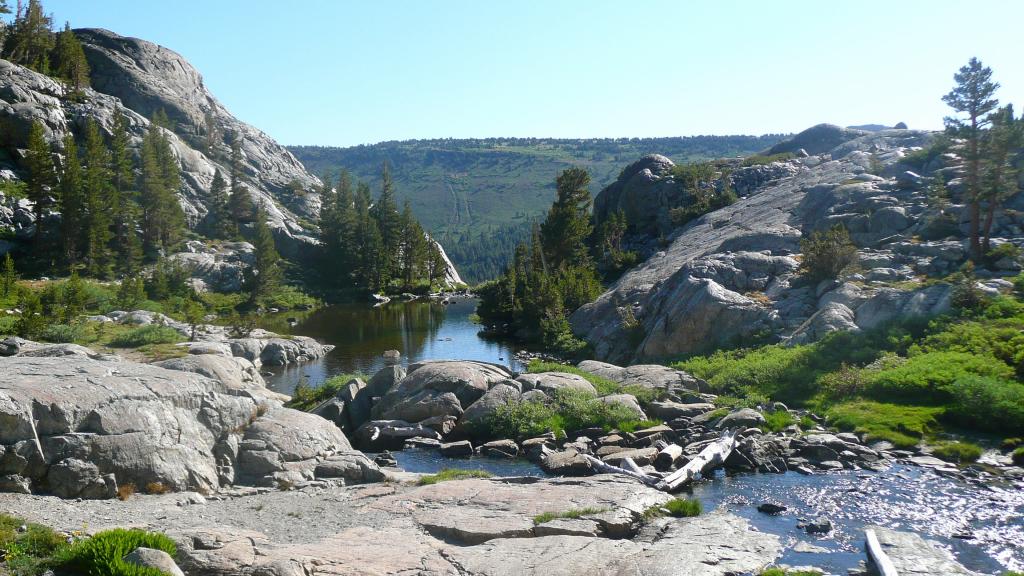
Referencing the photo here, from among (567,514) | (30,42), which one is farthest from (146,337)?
(30,42)

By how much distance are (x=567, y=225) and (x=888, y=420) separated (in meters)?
51.5

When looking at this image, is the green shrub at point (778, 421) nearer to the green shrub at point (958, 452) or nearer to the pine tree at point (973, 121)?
the green shrub at point (958, 452)

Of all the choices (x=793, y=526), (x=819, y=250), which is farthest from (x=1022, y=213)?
(x=793, y=526)

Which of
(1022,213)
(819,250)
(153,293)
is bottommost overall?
(153,293)

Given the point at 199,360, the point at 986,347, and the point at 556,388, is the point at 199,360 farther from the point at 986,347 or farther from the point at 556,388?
the point at 986,347

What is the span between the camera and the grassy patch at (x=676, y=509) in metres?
18.2

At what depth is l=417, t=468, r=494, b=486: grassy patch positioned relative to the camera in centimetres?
2175

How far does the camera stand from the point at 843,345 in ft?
109

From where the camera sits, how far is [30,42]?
105 m

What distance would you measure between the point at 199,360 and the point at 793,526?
90.9 ft

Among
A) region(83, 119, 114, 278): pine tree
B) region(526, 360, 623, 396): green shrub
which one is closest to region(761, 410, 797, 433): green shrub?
region(526, 360, 623, 396): green shrub

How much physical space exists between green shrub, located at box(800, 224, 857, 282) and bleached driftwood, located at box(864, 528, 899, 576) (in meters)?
28.5

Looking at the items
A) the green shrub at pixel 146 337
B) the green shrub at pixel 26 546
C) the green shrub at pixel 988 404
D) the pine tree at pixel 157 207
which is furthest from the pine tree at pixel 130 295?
the green shrub at pixel 988 404

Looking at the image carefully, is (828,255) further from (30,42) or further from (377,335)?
(30,42)
